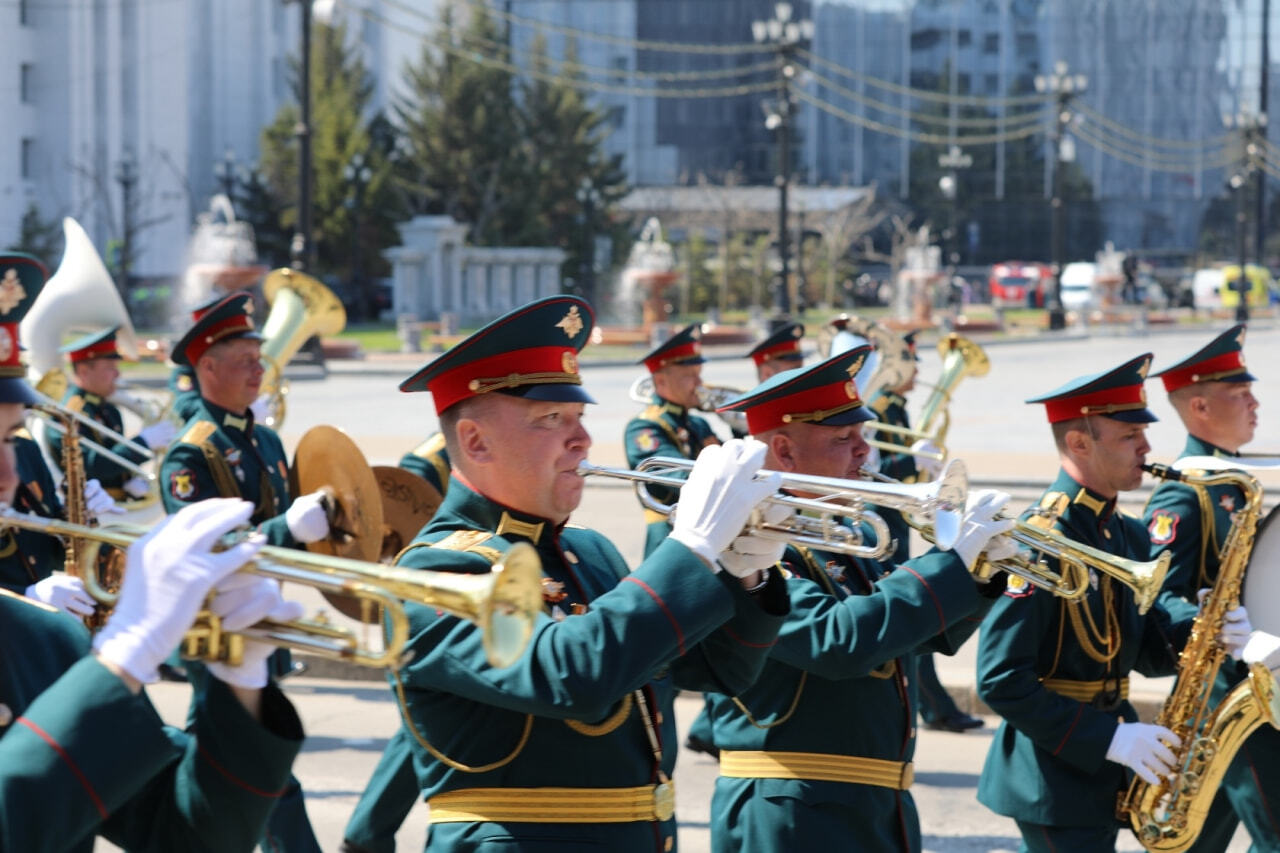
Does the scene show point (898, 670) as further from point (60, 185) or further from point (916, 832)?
point (60, 185)

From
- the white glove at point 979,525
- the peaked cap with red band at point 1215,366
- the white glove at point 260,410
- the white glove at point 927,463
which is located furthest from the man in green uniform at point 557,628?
the white glove at point 927,463

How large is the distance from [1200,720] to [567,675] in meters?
2.53

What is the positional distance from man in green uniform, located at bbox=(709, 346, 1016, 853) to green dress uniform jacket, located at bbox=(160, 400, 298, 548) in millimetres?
3008

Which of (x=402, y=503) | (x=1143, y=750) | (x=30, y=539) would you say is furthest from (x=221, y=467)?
(x=1143, y=750)

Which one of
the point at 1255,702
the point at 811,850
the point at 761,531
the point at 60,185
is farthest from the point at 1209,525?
the point at 60,185

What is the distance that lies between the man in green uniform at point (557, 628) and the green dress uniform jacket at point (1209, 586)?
2178 mm

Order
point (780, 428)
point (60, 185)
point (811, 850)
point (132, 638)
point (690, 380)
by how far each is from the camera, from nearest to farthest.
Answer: point (132, 638), point (811, 850), point (780, 428), point (690, 380), point (60, 185)

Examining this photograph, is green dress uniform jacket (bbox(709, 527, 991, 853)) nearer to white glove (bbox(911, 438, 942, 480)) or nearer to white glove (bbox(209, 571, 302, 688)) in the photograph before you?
white glove (bbox(209, 571, 302, 688))

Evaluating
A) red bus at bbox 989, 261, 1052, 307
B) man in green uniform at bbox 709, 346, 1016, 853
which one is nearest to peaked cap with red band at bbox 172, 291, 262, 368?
man in green uniform at bbox 709, 346, 1016, 853

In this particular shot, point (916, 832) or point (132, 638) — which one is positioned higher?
point (132, 638)

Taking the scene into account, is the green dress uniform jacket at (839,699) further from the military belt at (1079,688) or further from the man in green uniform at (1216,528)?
the man in green uniform at (1216,528)

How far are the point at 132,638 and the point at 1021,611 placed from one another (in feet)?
9.34

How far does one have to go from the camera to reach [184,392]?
397 inches

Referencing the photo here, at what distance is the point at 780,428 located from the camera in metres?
4.50
